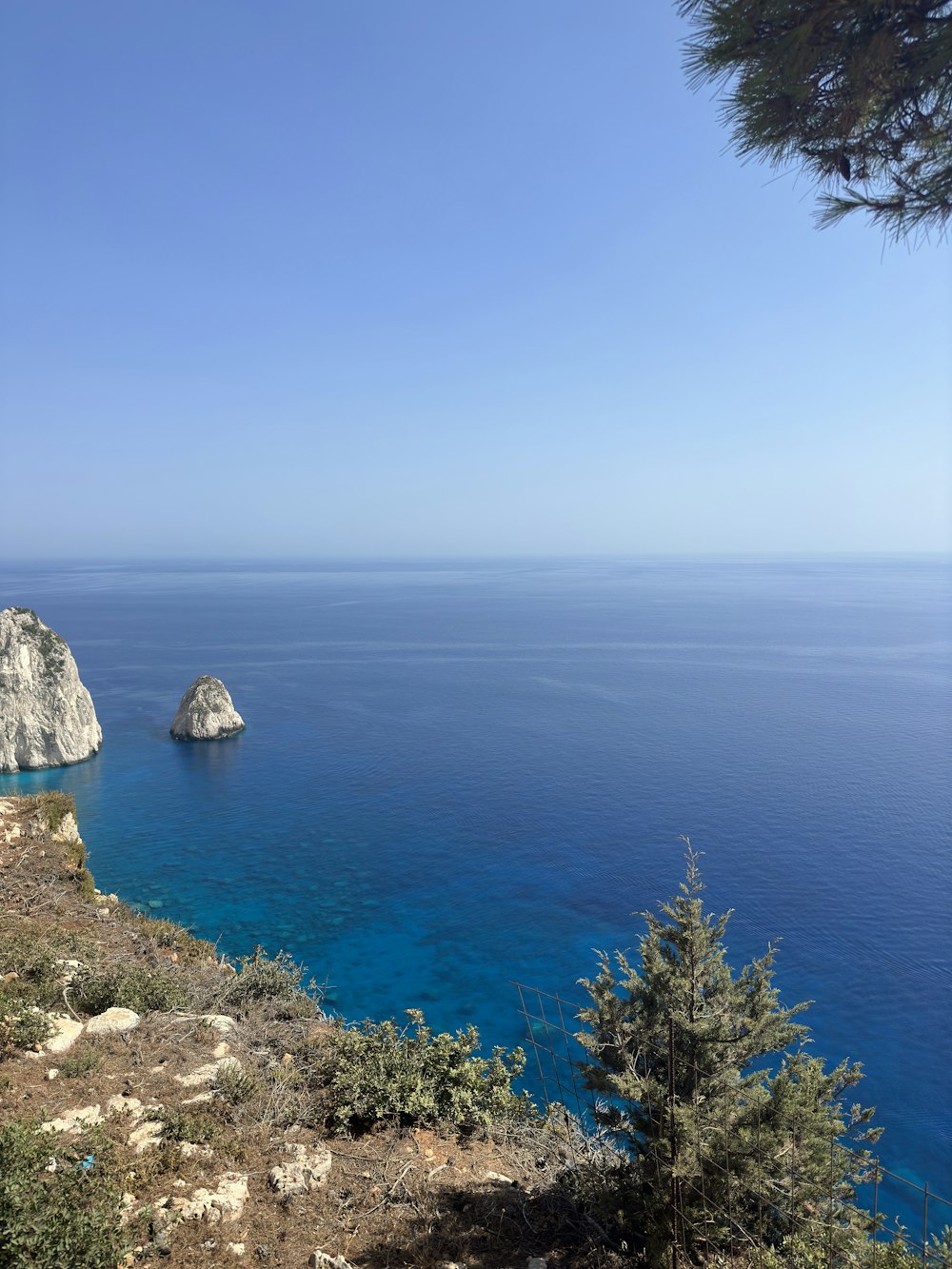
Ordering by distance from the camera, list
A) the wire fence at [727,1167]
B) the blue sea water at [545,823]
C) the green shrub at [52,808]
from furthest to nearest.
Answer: the blue sea water at [545,823], the green shrub at [52,808], the wire fence at [727,1167]

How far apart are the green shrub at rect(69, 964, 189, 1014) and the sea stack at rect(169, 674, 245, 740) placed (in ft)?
167

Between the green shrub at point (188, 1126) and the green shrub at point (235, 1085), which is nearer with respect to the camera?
the green shrub at point (188, 1126)

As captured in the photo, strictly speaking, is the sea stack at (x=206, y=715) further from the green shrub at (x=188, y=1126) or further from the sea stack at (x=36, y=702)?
the green shrub at (x=188, y=1126)

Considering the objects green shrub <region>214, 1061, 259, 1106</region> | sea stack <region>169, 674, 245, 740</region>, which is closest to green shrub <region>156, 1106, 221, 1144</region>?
green shrub <region>214, 1061, 259, 1106</region>

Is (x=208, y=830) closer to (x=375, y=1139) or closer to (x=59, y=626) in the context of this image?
(x=375, y=1139)

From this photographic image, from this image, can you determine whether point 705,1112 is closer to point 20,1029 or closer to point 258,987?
point 20,1029

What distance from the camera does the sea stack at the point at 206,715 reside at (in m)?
59.8

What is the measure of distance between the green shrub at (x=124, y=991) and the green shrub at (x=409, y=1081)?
2730 mm

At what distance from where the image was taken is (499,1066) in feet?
34.6

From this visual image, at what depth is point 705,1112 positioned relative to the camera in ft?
26.5

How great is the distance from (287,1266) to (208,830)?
40206 millimetres

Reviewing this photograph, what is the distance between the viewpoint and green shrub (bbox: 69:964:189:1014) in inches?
430

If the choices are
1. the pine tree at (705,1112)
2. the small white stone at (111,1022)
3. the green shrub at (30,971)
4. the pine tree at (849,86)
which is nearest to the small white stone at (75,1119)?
the small white stone at (111,1022)

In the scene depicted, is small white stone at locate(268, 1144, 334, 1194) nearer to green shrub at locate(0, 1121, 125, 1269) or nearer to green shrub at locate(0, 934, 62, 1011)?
green shrub at locate(0, 1121, 125, 1269)
